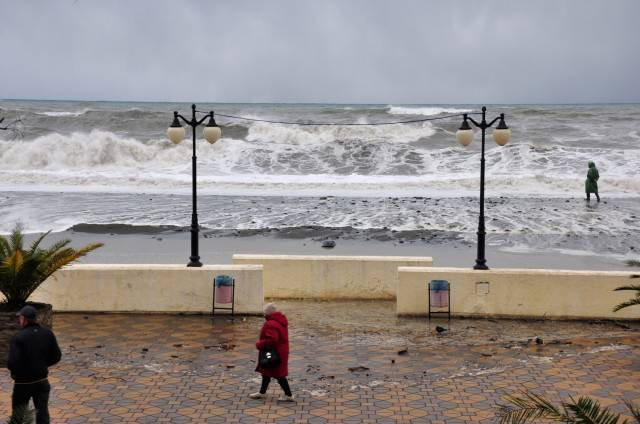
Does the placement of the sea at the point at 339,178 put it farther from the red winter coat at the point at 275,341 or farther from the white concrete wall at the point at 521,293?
the red winter coat at the point at 275,341

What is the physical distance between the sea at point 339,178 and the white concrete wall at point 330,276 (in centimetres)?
606

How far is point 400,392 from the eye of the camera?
8.79 metres

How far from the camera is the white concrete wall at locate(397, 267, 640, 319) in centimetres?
1248

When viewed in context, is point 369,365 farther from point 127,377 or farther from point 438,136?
point 438,136

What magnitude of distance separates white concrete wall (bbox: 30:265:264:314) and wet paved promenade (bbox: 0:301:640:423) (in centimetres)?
26

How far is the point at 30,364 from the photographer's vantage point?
23.4ft

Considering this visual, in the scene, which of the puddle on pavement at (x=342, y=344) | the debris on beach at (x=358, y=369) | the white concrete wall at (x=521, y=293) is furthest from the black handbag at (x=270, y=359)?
the white concrete wall at (x=521, y=293)

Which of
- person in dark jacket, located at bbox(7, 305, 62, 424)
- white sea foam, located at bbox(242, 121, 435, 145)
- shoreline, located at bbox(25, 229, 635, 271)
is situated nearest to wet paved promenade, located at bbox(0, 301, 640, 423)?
person in dark jacket, located at bbox(7, 305, 62, 424)

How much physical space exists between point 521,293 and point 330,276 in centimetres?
316

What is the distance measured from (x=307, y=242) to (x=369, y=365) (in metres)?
12.5

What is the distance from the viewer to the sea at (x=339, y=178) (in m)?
25.5

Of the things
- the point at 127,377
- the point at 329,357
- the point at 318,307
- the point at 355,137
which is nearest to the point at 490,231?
the point at 318,307

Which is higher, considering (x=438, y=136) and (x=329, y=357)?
(x=438, y=136)

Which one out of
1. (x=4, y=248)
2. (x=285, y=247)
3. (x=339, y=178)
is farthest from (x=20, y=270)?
(x=339, y=178)
